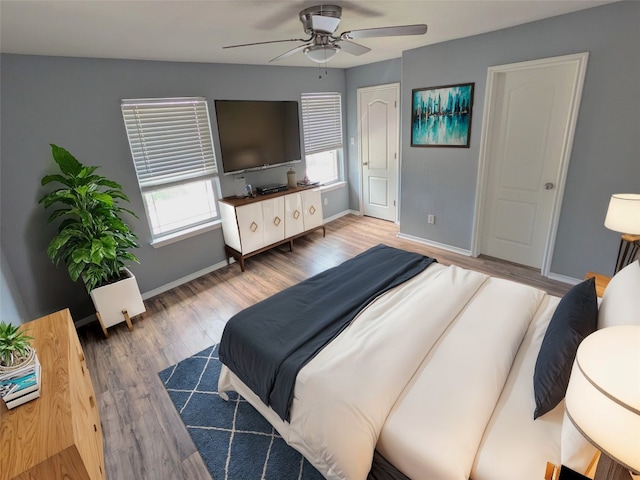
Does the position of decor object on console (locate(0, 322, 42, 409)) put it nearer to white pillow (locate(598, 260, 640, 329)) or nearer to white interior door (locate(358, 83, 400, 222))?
white pillow (locate(598, 260, 640, 329))

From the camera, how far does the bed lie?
3.93ft

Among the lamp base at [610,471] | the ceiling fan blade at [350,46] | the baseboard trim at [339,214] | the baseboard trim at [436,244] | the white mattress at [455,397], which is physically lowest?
the baseboard trim at [436,244]

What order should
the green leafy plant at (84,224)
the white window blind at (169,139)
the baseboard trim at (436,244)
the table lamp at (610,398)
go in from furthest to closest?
1. the baseboard trim at (436,244)
2. the white window blind at (169,139)
3. the green leafy plant at (84,224)
4. the table lamp at (610,398)

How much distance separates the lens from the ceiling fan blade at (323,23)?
5.90 feet

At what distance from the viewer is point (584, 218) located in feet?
9.59

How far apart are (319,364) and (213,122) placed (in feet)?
10.1

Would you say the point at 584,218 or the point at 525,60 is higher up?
the point at 525,60

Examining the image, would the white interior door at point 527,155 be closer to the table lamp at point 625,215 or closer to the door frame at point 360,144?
the table lamp at point 625,215

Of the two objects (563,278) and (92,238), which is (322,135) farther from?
(563,278)

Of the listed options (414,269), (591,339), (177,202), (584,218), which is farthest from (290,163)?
(591,339)

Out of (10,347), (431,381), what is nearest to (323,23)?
(431,381)

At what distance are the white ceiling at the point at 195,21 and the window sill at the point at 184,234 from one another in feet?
5.72

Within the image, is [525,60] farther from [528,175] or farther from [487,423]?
[487,423]

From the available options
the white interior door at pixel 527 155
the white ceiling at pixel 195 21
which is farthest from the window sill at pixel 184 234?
the white interior door at pixel 527 155
